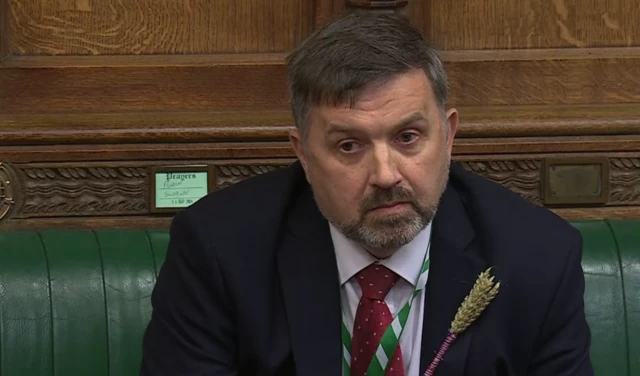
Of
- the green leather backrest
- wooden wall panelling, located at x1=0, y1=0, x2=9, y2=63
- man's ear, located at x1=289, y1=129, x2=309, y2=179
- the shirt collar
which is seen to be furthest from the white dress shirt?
wooden wall panelling, located at x1=0, y1=0, x2=9, y2=63

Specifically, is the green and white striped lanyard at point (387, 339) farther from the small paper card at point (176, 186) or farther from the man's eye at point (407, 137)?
the small paper card at point (176, 186)

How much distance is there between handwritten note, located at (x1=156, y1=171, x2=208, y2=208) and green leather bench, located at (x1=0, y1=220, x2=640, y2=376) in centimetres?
13

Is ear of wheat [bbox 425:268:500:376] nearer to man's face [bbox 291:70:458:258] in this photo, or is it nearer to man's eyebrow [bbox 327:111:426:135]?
man's face [bbox 291:70:458:258]

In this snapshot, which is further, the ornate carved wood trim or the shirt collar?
the ornate carved wood trim

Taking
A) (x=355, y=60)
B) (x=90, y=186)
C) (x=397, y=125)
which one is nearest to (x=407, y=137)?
(x=397, y=125)

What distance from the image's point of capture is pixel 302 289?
1845mm

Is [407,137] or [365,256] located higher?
[407,137]

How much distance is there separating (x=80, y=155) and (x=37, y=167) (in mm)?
87

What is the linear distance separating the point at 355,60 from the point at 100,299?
0.70 meters

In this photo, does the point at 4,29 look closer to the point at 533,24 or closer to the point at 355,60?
the point at 355,60

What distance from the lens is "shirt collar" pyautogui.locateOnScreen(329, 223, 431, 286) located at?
1828mm

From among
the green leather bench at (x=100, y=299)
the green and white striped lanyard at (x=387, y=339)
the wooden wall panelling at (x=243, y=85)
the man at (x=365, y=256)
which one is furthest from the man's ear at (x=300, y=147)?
the wooden wall panelling at (x=243, y=85)

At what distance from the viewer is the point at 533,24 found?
2473 millimetres

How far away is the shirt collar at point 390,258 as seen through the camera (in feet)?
6.00
